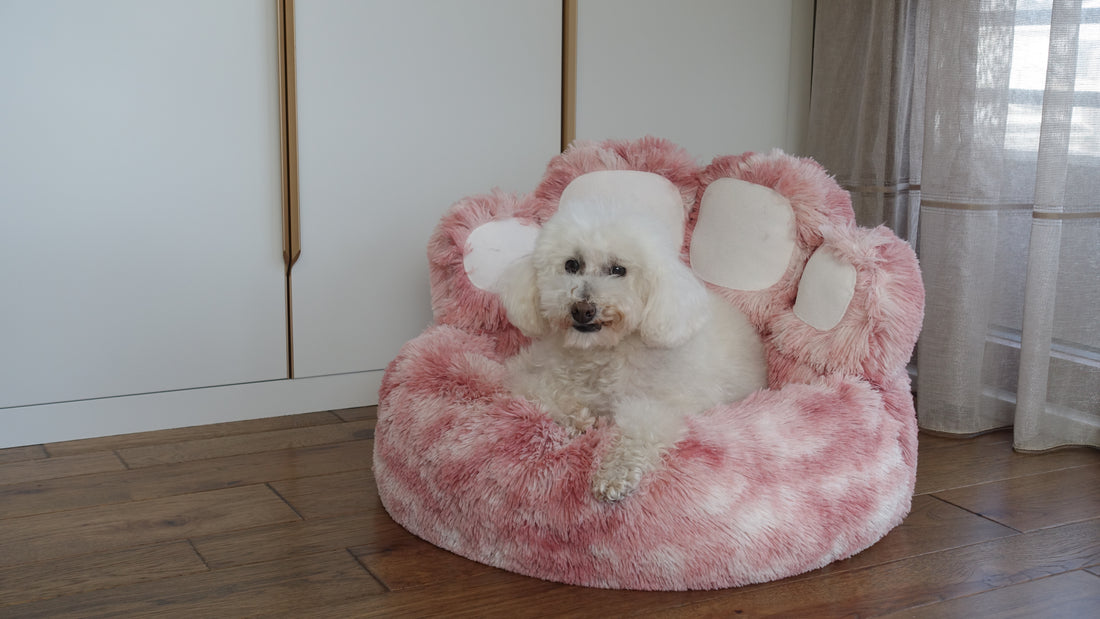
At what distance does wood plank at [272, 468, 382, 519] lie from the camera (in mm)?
1915

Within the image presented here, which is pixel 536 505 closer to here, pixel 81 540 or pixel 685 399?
pixel 685 399

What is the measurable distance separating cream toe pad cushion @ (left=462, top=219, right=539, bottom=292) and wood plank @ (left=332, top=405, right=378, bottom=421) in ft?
1.86

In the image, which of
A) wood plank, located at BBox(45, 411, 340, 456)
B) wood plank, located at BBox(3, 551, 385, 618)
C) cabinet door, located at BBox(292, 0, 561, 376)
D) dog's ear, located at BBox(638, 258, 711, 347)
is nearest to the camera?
wood plank, located at BBox(3, 551, 385, 618)

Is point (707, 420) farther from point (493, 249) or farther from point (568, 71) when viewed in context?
point (568, 71)

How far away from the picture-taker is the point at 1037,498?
2.00 metres

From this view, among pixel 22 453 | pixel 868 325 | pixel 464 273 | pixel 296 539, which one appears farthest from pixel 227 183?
pixel 868 325

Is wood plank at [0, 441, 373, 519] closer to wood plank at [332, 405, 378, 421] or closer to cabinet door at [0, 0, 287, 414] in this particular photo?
wood plank at [332, 405, 378, 421]

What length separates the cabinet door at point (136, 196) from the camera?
219 centimetres

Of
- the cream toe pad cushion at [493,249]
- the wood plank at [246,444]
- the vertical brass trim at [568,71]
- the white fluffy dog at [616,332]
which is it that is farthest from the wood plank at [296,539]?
the vertical brass trim at [568,71]

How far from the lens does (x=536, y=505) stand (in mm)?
1572

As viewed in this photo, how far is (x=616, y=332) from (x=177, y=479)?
106 centimetres

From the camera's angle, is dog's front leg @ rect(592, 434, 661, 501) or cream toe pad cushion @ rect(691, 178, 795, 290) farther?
cream toe pad cushion @ rect(691, 178, 795, 290)

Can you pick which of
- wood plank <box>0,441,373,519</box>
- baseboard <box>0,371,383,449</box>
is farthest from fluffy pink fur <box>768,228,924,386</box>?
baseboard <box>0,371,383,449</box>

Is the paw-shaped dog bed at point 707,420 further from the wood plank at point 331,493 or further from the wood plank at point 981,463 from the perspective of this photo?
the wood plank at point 981,463
